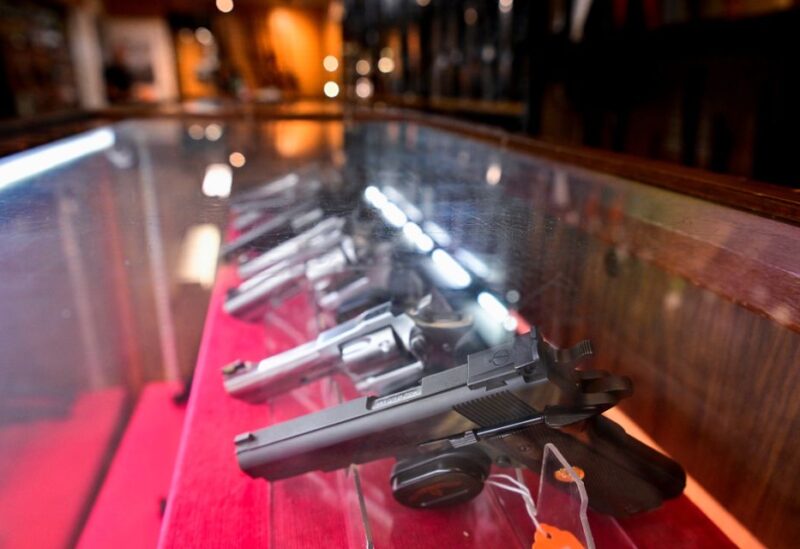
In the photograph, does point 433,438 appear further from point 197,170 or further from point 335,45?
point 335,45

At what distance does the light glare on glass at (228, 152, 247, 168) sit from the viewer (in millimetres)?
1075

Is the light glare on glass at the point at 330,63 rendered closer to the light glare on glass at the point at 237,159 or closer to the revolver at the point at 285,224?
the light glare on glass at the point at 237,159

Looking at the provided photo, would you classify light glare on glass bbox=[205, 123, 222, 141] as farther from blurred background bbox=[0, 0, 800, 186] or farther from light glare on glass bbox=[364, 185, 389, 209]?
light glare on glass bbox=[364, 185, 389, 209]

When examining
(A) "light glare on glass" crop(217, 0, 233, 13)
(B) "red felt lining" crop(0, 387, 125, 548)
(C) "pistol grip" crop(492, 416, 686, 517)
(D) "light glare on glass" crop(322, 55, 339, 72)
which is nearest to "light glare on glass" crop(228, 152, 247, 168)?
(B) "red felt lining" crop(0, 387, 125, 548)

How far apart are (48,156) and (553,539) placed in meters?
1.01

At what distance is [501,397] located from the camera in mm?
558

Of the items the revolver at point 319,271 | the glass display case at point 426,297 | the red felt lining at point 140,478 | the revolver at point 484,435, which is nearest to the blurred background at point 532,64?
the glass display case at point 426,297

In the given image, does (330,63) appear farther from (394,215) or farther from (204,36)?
(394,215)

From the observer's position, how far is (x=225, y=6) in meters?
2.75

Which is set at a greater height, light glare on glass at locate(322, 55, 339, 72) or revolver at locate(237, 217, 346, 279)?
light glare on glass at locate(322, 55, 339, 72)

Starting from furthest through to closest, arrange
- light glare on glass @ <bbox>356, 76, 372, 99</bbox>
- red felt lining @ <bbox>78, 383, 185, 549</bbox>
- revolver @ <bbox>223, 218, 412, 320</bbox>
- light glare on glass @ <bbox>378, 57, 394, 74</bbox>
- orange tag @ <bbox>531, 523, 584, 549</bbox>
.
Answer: light glare on glass @ <bbox>378, 57, 394, 74</bbox> → light glare on glass @ <bbox>356, 76, 372, 99</bbox> → red felt lining @ <bbox>78, 383, 185, 549</bbox> → revolver @ <bbox>223, 218, 412, 320</bbox> → orange tag @ <bbox>531, 523, 584, 549</bbox>

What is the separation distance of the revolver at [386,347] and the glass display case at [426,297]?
11 mm

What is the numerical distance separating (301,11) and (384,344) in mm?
2570

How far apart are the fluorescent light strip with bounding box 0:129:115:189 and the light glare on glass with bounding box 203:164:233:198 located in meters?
0.23
